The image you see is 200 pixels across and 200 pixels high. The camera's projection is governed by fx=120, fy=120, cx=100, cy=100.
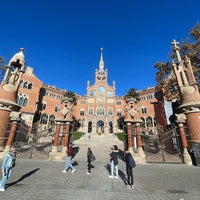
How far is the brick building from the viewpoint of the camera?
119 ft

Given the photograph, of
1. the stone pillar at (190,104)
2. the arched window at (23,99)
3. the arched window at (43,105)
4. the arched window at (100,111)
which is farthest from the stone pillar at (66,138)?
the arched window at (100,111)

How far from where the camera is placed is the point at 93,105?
46.0m

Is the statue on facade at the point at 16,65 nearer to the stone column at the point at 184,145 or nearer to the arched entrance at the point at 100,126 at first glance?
the stone column at the point at 184,145

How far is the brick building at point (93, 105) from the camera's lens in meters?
36.2

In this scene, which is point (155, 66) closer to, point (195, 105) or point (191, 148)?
point (195, 105)

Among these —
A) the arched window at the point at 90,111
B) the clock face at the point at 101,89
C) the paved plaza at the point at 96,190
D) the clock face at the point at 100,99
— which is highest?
the clock face at the point at 101,89

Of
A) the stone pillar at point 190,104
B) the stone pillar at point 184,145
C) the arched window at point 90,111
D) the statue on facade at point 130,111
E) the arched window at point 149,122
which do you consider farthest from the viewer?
the arched window at point 90,111

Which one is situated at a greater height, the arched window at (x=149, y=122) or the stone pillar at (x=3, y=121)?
the arched window at (x=149, y=122)

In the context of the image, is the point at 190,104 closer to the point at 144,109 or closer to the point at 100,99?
the point at 144,109

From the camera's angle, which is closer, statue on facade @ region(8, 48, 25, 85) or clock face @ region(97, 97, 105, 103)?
statue on facade @ region(8, 48, 25, 85)

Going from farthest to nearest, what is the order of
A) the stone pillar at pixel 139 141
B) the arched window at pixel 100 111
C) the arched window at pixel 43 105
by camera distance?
the arched window at pixel 100 111 → the arched window at pixel 43 105 → the stone pillar at pixel 139 141

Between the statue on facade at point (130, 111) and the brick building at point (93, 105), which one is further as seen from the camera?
the brick building at point (93, 105)

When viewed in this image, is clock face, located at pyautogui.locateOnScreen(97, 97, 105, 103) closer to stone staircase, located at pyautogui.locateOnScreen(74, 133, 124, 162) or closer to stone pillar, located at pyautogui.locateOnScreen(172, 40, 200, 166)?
stone staircase, located at pyautogui.locateOnScreen(74, 133, 124, 162)

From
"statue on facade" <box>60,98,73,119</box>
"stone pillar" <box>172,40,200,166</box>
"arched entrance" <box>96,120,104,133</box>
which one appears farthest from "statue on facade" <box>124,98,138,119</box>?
"arched entrance" <box>96,120,104,133</box>
